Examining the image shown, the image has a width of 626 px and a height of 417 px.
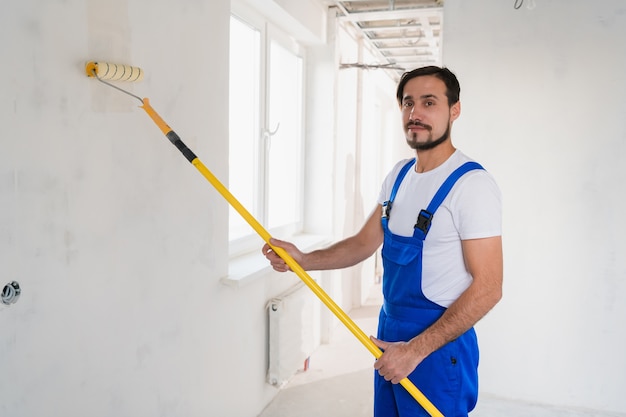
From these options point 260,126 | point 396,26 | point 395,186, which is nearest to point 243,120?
point 260,126

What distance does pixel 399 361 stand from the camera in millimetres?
1357

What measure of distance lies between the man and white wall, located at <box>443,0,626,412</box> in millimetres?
1424

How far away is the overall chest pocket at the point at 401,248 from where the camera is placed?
1.48 m

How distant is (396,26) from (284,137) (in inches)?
51.9

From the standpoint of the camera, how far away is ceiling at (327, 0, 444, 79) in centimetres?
336

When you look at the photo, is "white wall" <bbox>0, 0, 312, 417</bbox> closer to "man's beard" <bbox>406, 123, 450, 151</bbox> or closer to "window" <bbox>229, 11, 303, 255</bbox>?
"window" <bbox>229, 11, 303, 255</bbox>

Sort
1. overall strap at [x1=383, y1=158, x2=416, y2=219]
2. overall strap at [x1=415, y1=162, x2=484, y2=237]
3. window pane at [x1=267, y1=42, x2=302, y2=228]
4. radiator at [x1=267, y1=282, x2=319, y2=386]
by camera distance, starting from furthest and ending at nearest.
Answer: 1. window pane at [x1=267, y1=42, x2=302, y2=228]
2. radiator at [x1=267, y1=282, x2=319, y2=386]
3. overall strap at [x1=383, y1=158, x2=416, y2=219]
4. overall strap at [x1=415, y1=162, x2=484, y2=237]

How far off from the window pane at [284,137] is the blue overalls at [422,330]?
169 centimetres

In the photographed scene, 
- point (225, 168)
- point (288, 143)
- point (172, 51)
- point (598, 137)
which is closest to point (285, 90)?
point (288, 143)

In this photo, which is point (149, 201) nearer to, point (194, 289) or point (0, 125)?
point (194, 289)

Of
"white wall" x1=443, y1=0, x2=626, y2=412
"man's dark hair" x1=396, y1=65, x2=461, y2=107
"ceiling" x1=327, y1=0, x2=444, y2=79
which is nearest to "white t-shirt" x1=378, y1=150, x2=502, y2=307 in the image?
"man's dark hair" x1=396, y1=65, x2=461, y2=107

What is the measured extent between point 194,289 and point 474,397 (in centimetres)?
106

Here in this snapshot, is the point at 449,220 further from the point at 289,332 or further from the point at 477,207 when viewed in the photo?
the point at 289,332

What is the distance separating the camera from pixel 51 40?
1.22 m
